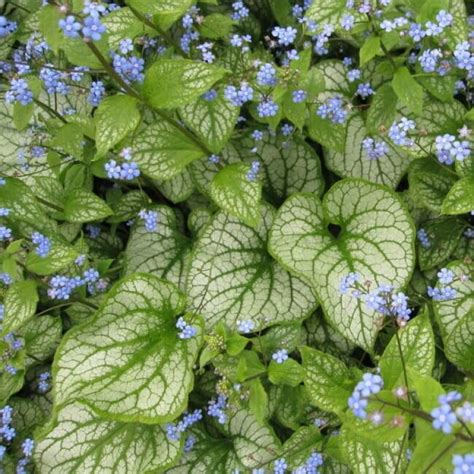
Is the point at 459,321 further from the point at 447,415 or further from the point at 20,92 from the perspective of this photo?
the point at 20,92

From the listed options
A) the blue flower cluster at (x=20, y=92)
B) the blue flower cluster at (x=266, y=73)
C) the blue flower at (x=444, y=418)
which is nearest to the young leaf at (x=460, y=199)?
the blue flower cluster at (x=266, y=73)

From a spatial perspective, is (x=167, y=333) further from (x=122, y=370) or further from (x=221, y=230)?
(x=221, y=230)

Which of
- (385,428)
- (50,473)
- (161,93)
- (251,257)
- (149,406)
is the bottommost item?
(50,473)

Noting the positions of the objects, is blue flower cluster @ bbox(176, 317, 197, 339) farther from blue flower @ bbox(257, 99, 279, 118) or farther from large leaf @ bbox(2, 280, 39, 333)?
blue flower @ bbox(257, 99, 279, 118)

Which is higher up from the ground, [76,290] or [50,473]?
[76,290]

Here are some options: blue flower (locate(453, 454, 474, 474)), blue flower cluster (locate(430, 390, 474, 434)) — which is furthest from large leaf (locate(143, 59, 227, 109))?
blue flower (locate(453, 454, 474, 474))

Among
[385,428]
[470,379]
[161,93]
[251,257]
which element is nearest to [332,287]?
[251,257]
